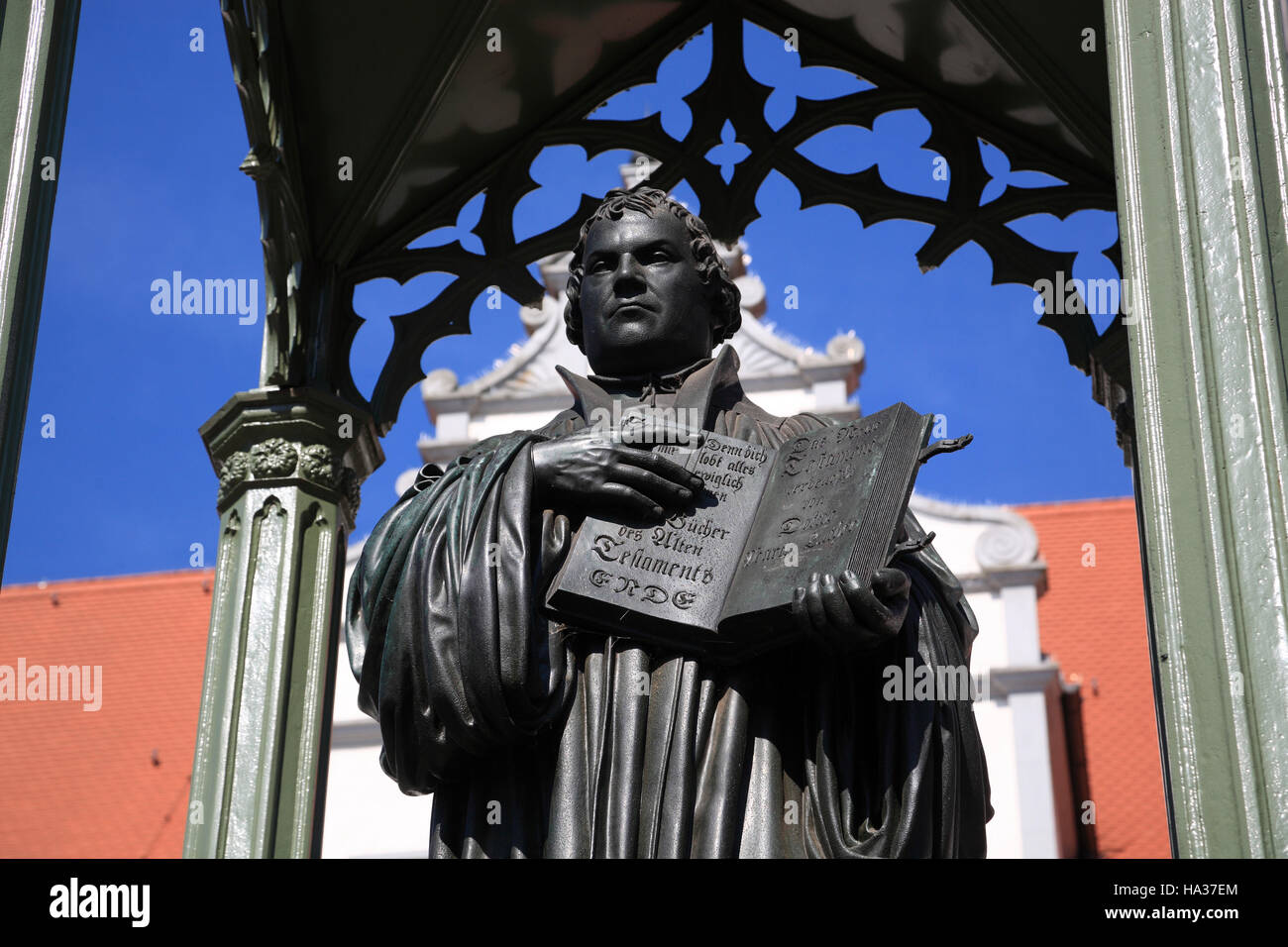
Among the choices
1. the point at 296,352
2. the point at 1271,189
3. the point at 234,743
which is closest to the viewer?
the point at 1271,189

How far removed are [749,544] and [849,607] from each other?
0.47m

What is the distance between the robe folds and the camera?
534cm

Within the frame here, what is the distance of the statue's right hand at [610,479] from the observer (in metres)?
5.65

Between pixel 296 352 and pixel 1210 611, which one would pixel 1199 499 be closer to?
pixel 1210 611

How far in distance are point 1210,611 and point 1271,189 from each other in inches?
40.9

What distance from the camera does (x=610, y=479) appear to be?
567 centimetres

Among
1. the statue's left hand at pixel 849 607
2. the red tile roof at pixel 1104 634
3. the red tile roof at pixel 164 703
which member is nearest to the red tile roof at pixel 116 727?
the red tile roof at pixel 164 703

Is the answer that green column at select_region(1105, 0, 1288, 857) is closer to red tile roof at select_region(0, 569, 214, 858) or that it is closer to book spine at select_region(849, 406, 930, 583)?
book spine at select_region(849, 406, 930, 583)

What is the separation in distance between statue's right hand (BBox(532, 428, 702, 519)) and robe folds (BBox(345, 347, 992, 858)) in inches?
3.3

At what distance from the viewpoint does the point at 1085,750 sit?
24203 mm

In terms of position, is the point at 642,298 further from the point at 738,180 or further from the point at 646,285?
the point at 738,180

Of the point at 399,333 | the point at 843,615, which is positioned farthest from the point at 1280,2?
the point at 399,333
